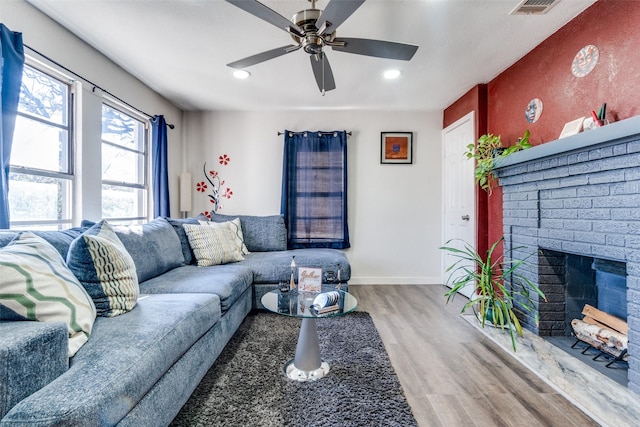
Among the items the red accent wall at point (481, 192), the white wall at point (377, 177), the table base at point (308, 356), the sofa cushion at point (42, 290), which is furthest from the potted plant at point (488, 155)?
the sofa cushion at point (42, 290)

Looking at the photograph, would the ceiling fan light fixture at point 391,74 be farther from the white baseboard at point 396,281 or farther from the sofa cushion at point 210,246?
the white baseboard at point 396,281

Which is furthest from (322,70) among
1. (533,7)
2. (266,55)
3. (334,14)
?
(533,7)

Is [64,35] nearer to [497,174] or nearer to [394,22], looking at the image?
[394,22]

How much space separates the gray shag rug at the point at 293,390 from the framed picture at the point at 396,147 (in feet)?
8.10

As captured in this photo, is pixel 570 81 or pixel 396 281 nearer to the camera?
pixel 570 81

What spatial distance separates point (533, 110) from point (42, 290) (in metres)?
3.33

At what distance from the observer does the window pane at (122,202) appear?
2.83m

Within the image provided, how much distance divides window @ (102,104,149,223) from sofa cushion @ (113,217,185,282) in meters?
0.60

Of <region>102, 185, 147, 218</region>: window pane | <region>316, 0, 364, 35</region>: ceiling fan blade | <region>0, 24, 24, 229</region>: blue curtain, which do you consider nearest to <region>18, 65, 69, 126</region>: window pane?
<region>0, 24, 24, 229</region>: blue curtain

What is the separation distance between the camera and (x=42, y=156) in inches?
85.0

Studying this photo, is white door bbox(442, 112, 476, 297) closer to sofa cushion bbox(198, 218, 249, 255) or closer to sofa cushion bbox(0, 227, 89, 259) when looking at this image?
sofa cushion bbox(198, 218, 249, 255)

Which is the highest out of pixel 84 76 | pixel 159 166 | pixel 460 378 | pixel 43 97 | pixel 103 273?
pixel 84 76

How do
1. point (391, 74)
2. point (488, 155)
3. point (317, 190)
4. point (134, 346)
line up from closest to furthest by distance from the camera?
point (134, 346) → point (488, 155) → point (391, 74) → point (317, 190)

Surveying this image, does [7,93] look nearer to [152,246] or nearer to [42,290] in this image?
[152,246]
